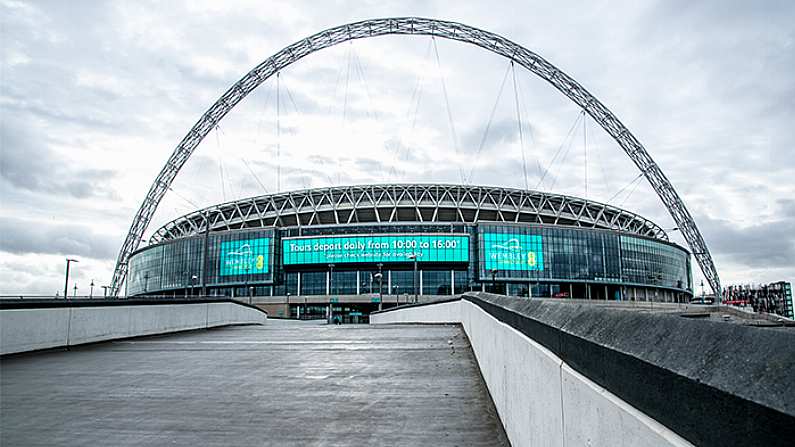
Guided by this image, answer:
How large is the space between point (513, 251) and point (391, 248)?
2228 centimetres

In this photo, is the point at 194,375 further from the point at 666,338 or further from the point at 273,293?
the point at 273,293

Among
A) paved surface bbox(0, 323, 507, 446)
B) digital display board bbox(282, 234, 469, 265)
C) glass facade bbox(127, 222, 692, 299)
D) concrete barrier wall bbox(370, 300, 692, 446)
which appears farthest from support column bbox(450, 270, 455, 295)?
concrete barrier wall bbox(370, 300, 692, 446)

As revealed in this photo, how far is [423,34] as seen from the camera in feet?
300

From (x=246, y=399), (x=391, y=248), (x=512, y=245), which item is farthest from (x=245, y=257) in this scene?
(x=246, y=399)

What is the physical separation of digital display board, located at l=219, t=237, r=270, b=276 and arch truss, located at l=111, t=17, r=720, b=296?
2413cm

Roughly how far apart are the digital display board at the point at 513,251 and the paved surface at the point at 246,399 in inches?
3629

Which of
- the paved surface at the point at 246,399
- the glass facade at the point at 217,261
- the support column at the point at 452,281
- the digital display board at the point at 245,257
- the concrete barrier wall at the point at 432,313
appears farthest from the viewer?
the glass facade at the point at 217,261

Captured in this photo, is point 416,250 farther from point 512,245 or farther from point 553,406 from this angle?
point 553,406

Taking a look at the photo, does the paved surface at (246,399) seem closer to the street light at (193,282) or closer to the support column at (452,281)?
the support column at (452,281)

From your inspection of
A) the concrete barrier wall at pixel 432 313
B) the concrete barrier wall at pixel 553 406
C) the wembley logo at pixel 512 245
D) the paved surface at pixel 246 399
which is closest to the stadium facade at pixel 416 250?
the wembley logo at pixel 512 245

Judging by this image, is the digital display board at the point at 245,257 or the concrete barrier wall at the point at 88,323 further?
the digital display board at the point at 245,257

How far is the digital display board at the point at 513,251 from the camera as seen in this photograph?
104750 millimetres

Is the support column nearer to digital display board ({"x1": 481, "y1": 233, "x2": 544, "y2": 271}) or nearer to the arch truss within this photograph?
digital display board ({"x1": 481, "y1": 233, "x2": 544, "y2": 271})

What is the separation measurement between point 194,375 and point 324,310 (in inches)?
3878
